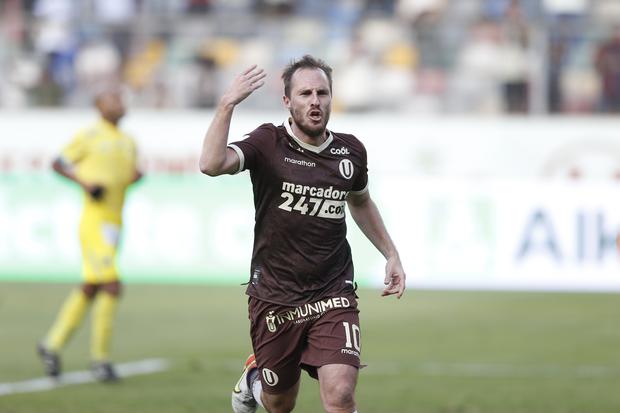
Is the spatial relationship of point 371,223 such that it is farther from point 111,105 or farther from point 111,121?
point 111,121

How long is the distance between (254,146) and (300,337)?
44.6 inches

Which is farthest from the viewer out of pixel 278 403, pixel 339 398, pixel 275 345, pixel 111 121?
pixel 111 121

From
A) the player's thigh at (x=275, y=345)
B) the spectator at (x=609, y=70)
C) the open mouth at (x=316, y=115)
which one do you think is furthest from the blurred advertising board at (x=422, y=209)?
the open mouth at (x=316, y=115)

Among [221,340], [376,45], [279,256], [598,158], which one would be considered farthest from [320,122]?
[376,45]

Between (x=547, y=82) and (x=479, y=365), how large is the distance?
1075 centimetres

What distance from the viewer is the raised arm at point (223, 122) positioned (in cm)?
697

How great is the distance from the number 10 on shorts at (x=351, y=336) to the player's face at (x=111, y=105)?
5879 millimetres

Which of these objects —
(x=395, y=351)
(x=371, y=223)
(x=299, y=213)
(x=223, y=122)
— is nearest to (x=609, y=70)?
(x=395, y=351)

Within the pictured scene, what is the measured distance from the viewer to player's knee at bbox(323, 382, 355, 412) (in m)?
7.36

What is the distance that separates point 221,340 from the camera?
51.9 ft

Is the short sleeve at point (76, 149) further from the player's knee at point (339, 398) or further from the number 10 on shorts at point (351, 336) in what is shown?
the player's knee at point (339, 398)

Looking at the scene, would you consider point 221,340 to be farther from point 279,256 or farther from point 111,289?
point 279,256

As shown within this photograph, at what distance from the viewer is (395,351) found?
48.6ft

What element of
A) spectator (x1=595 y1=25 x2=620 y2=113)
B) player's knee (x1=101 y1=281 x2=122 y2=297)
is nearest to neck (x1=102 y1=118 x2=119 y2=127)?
player's knee (x1=101 y1=281 x2=122 y2=297)
